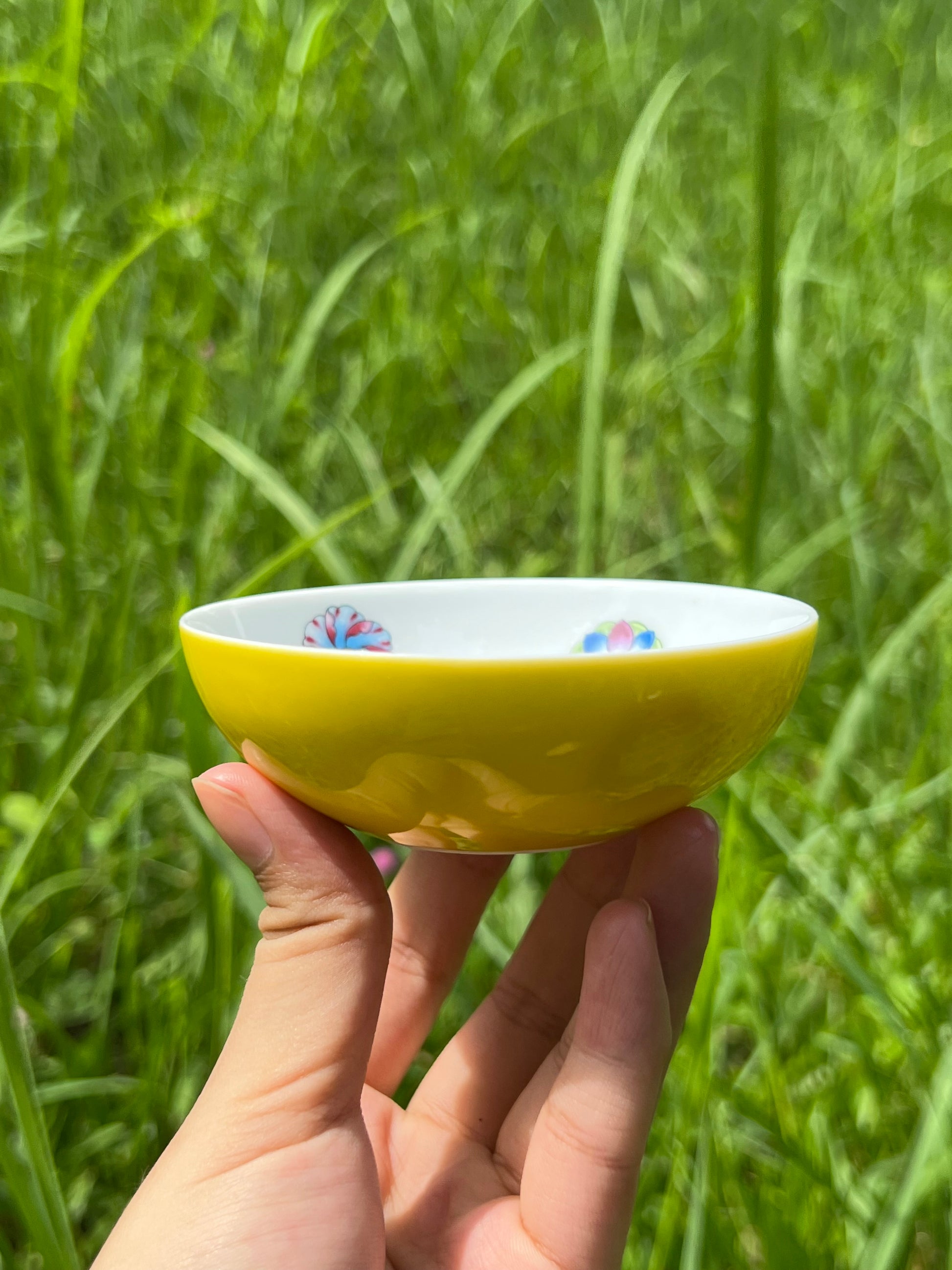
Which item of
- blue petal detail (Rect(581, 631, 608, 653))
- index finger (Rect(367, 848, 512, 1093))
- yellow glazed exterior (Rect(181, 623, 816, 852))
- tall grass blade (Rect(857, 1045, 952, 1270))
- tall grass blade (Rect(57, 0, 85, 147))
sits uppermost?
tall grass blade (Rect(57, 0, 85, 147))

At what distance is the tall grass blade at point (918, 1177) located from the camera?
54cm

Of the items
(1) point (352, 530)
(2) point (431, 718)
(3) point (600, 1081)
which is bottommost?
(3) point (600, 1081)

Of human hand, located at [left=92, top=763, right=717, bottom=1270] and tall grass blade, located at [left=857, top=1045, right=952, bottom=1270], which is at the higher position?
human hand, located at [left=92, top=763, right=717, bottom=1270]

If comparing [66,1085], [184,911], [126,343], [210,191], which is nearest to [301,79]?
[210,191]

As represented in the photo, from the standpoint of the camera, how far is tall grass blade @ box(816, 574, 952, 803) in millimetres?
790

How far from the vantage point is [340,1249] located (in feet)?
1.51

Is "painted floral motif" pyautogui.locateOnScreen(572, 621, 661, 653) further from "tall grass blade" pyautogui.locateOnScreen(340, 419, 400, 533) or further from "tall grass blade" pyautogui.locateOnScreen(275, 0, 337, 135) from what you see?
"tall grass blade" pyautogui.locateOnScreen(275, 0, 337, 135)

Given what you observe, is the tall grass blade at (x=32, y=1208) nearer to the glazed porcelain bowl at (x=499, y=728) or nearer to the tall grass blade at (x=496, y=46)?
the glazed porcelain bowl at (x=499, y=728)

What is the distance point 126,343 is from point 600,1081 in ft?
2.29

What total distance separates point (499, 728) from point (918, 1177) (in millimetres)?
403

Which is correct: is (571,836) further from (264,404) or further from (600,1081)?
(264,404)

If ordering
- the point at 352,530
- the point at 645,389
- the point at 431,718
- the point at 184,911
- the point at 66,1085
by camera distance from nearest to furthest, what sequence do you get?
the point at 431,718 → the point at 66,1085 → the point at 184,911 → the point at 352,530 → the point at 645,389

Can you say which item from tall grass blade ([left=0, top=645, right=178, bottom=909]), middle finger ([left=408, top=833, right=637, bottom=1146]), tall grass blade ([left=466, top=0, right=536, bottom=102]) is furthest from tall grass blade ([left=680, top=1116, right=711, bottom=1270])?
tall grass blade ([left=466, top=0, right=536, bottom=102])

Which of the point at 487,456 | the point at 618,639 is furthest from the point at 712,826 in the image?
the point at 487,456
